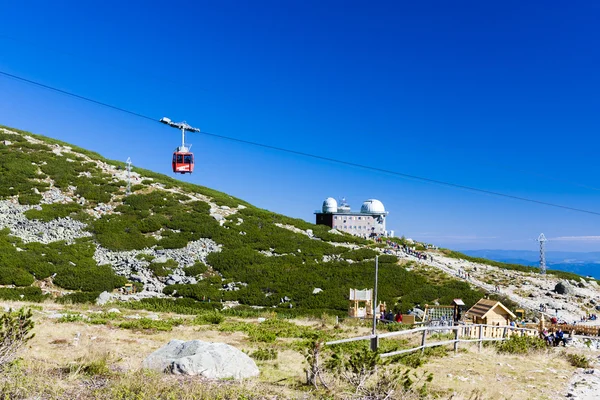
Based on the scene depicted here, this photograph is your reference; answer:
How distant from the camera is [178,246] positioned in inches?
1442

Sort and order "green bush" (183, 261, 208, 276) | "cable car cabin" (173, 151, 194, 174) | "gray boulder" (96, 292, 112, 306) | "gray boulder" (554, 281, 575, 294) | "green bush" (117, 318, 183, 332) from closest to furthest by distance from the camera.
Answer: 1. "green bush" (117, 318, 183, 332)
2. "gray boulder" (96, 292, 112, 306)
3. "cable car cabin" (173, 151, 194, 174)
4. "green bush" (183, 261, 208, 276)
5. "gray boulder" (554, 281, 575, 294)

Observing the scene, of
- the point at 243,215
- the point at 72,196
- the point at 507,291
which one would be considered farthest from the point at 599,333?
the point at 72,196

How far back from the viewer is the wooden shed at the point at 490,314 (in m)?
23.4

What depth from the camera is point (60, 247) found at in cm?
3212

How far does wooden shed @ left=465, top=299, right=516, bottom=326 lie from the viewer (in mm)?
23391

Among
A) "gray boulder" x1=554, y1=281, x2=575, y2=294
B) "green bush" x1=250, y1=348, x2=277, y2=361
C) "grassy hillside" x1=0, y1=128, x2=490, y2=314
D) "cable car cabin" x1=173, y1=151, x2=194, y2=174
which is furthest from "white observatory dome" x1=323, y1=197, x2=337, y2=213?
"green bush" x1=250, y1=348, x2=277, y2=361

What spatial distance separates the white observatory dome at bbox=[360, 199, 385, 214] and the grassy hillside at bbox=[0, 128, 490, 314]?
43.7 m

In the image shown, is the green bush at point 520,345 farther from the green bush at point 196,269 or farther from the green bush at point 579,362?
the green bush at point 196,269

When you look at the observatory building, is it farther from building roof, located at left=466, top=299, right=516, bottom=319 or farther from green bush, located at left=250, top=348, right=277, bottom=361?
green bush, located at left=250, top=348, right=277, bottom=361

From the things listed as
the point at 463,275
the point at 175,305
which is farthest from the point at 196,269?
the point at 463,275

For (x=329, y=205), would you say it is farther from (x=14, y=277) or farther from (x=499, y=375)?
(x=499, y=375)

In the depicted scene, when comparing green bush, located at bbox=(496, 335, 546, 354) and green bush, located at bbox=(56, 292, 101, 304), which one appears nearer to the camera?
green bush, located at bbox=(496, 335, 546, 354)

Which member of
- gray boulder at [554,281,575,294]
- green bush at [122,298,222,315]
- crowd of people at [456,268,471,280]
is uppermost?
crowd of people at [456,268,471,280]

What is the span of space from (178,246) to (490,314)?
24.5 m
